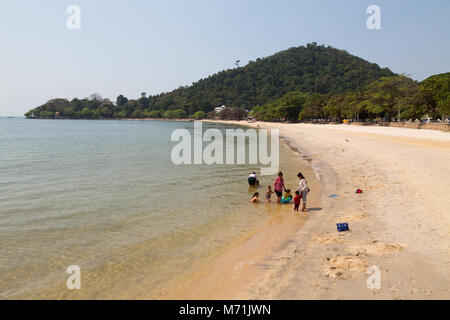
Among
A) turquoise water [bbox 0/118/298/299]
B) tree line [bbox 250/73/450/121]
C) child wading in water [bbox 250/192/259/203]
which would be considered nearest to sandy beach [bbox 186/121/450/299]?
turquoise water [bbox 0/118/298/299]

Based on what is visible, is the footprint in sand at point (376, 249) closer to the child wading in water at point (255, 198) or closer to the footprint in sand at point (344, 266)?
the footprint in sand at point (344, 266)

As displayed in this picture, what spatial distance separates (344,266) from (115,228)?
8.24 metres

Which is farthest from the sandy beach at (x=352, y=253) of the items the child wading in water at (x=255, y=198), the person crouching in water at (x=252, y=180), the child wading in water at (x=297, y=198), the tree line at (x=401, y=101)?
the tree line at (x=401, y=101)

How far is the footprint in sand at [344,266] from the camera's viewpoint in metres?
6.39

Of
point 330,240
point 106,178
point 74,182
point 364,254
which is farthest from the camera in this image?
point 106,178

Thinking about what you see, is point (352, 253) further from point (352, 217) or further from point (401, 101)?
point (401, 101)

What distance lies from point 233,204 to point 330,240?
5.98 meters

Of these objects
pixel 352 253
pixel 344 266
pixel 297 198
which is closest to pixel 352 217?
pixel 297 198

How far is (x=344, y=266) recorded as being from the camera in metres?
6.71

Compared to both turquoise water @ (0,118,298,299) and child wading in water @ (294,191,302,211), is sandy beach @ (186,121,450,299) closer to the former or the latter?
child wading in water @ (294,191,302,211)

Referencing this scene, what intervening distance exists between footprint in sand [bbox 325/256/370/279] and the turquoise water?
3.46 m
